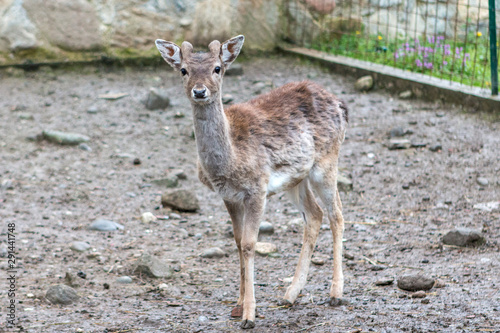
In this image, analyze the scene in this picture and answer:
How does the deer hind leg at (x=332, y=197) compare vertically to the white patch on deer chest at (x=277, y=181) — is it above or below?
below

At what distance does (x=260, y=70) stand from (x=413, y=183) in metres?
4.29

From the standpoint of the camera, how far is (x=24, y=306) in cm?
451

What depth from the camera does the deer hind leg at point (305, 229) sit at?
4746 mm

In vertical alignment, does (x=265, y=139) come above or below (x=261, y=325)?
above

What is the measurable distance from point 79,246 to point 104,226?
1.76ft

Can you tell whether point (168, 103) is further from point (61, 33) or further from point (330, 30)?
point (330, 30)

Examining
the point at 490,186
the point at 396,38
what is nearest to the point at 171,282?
the point at 490,186

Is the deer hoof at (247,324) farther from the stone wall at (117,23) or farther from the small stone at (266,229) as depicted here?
the stone wall at (117,23)

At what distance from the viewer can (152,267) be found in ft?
17.1

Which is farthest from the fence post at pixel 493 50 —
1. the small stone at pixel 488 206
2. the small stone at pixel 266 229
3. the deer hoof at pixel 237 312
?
the deer hoof at pixel 237 312

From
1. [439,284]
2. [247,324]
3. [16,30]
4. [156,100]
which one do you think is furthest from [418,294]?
[16,30]

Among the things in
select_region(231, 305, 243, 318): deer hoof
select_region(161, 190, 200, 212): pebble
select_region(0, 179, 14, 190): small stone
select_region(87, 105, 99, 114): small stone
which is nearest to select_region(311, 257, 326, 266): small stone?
select_region(231, 305, 243, 318): deer hoof

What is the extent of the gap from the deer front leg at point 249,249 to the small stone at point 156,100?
490 centimetres

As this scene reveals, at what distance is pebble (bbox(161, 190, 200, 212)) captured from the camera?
6.62 meters
